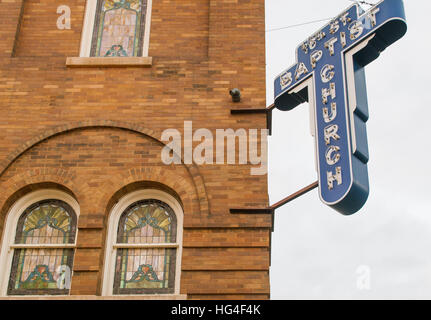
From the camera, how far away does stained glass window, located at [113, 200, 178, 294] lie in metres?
9.03

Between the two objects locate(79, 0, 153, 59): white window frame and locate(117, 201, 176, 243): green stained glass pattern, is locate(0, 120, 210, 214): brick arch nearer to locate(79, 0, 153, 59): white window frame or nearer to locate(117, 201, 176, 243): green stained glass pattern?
locate(117, 201, 176, 243): green stained glass pattern

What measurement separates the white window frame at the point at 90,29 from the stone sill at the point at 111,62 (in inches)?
13.6

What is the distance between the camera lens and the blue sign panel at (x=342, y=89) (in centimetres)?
847

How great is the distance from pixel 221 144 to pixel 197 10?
2.99 m

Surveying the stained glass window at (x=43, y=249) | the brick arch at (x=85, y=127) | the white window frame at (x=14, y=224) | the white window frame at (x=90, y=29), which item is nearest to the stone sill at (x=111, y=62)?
the white window frame at (x=90, y=29)

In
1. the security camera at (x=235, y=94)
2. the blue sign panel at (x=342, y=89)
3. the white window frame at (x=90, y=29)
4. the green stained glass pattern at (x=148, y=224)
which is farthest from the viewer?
the white window frame at (x=90, y=29)

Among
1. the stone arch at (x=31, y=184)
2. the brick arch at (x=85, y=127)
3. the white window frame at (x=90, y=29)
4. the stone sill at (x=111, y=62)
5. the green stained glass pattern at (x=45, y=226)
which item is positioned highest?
the white window frame at (x=90, y=29)

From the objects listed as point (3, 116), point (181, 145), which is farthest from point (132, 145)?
point (3, 116)

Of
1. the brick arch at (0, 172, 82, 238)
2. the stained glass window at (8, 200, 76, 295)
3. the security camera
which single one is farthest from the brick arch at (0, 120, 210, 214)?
the security camera

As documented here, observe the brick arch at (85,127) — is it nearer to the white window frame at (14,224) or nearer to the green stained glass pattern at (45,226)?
the white window frame at (14,224)

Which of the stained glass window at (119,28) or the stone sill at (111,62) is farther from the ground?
the stained glass window at (119,28)

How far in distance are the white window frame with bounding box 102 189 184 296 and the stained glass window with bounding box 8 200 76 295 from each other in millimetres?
541

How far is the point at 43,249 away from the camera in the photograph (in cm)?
938
